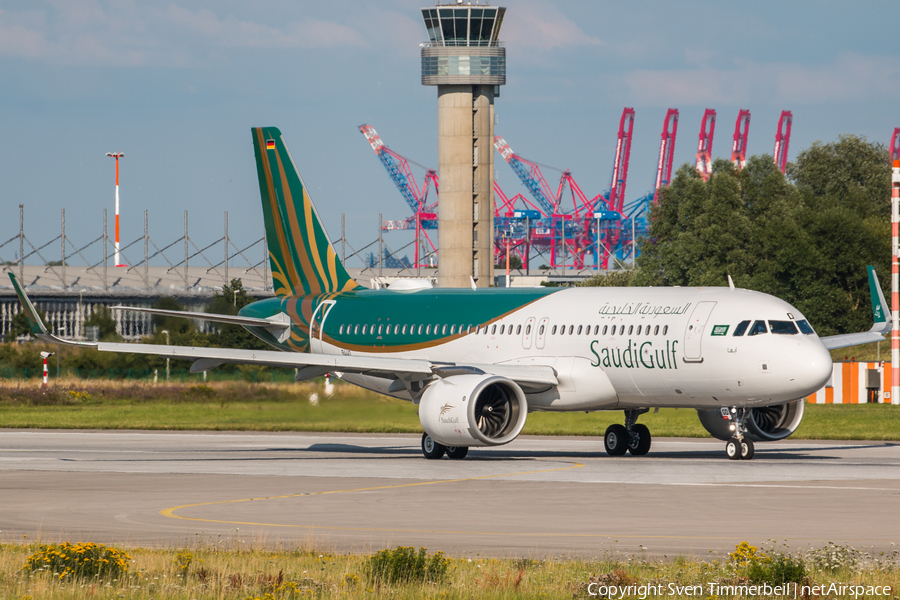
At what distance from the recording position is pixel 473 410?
31.9m

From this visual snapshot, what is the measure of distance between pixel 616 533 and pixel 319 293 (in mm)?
24711

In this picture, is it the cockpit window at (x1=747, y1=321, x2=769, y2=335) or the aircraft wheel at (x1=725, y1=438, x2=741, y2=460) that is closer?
the cockpit window at (x1=747, y1=321, x2=769, y2=335)

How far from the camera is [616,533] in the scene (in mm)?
19797

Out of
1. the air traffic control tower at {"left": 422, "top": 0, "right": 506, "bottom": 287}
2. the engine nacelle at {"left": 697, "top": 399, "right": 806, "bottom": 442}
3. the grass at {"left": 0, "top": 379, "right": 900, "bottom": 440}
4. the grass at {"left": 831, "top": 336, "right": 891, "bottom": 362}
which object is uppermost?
the air traffic control tower at {"left": 422, "top": 0, "right": 506, "bottom": 287}

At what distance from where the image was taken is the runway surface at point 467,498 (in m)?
19.3

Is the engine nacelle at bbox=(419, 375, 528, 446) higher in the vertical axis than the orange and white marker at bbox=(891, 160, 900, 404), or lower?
lower

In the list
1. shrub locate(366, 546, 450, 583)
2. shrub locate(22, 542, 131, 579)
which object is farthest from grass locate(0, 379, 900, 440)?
shrub locate(366, 546, 450, 583)

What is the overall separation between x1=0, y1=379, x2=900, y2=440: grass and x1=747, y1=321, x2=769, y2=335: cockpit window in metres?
7.86

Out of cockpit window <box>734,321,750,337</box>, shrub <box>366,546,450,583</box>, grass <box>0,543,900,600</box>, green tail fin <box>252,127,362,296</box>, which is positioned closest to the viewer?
grass <box>0,543,900,600</box>

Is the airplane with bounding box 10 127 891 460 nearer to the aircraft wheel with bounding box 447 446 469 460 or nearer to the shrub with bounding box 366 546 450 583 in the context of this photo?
the aircraft wheel with bounding box 447 446 469 460

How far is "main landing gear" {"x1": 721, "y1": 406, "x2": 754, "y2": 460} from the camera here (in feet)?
108

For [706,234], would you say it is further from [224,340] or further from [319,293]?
[319,293]

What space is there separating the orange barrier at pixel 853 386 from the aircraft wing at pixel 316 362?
31751 millimetres

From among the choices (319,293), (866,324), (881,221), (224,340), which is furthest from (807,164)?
(319,293)
